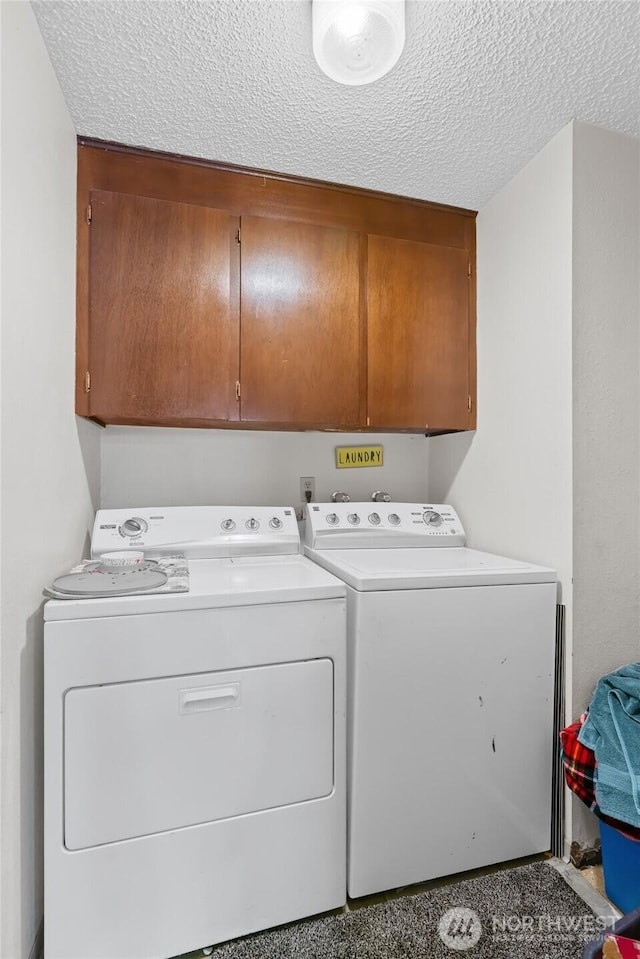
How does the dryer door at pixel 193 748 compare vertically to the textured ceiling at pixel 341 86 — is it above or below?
below

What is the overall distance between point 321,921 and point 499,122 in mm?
2415

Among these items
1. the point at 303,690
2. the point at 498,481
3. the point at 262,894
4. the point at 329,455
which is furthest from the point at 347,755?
the point at 329,455

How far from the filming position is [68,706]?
3.66 ft

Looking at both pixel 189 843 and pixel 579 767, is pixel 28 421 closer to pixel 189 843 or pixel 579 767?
pixel 189 843

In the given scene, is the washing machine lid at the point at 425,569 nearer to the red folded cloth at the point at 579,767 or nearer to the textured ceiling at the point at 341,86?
the red folded cloth at the point at 579,767

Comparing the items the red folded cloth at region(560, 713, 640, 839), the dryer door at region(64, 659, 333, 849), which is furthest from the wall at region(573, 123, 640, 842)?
the dryer door at region(64, 659, 333, 849)

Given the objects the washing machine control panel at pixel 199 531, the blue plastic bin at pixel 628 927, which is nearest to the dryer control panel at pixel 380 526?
the washing machine control panel at pixel 199 531

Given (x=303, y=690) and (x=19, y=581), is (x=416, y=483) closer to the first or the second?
(x=303, y=690)

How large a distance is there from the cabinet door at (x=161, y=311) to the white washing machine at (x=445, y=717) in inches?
33.2

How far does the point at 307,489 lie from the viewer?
2217mm

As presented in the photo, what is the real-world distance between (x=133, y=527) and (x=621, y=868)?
1.82 meters

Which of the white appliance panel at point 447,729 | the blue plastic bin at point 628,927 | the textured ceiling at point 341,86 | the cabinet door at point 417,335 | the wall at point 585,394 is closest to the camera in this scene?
the blue plastic bin at point 628,927

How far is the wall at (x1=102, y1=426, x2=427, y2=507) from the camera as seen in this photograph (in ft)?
6.61

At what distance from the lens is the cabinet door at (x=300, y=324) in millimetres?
1785
